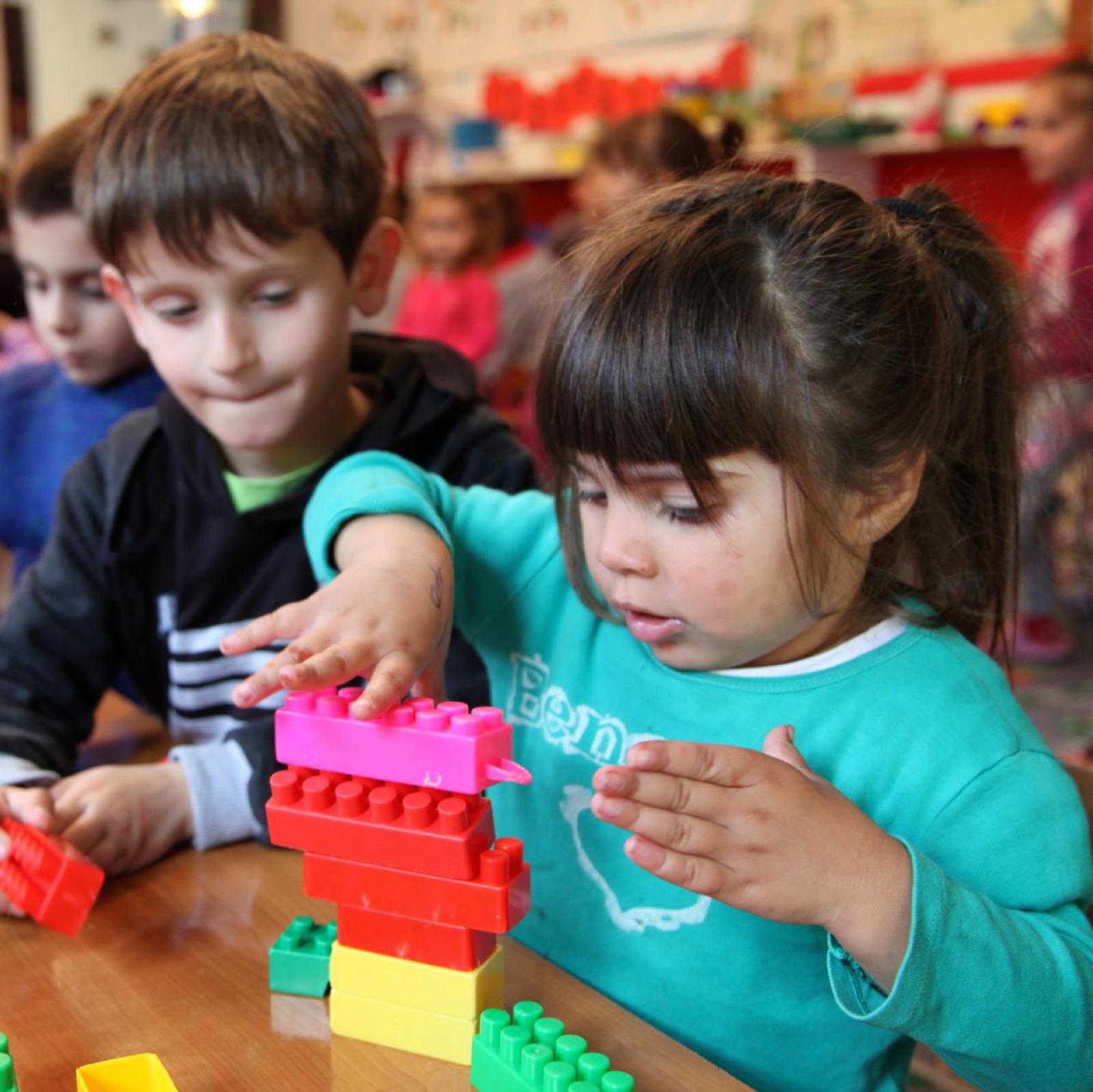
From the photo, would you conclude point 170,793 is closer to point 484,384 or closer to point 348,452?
point 348,452

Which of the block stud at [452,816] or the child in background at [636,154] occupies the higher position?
the child in background at [636,154]

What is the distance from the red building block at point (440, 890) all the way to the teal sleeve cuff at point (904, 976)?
16 centimetres

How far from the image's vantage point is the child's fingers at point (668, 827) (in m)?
0.51

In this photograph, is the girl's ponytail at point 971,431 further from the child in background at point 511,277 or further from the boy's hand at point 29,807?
the child in background at point 511,277

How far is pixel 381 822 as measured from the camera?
58 centimetres

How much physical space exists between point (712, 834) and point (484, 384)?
3.29 meters

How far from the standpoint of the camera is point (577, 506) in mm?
813

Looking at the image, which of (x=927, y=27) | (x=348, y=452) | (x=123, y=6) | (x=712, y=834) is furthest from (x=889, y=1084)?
(x=123, y=6)

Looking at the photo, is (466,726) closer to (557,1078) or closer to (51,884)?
(557,1078)

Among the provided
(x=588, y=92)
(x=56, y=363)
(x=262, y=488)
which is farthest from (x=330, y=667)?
(x=588, y=92)

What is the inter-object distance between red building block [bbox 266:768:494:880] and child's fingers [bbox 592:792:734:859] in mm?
81

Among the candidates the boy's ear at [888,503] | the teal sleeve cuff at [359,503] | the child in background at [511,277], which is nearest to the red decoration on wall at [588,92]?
the child in background at [511,277]

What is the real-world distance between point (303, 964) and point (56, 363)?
1192 mm

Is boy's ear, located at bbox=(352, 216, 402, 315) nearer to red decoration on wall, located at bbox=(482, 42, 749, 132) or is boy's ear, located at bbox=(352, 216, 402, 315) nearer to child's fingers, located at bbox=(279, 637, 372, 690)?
child's fingers, located at bbox=(279, 637, 372, 690)
